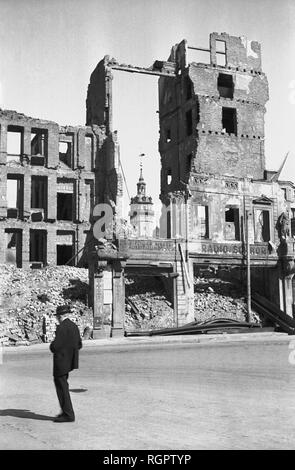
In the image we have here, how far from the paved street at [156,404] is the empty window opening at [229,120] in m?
24.3

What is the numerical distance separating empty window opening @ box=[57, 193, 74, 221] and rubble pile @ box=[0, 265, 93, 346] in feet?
25.6

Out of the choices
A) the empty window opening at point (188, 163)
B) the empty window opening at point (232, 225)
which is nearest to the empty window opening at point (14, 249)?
the empty window opening at point (188, 163)

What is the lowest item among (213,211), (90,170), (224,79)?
(213,211)

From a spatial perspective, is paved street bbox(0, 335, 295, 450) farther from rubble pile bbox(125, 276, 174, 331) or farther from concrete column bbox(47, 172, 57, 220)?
concrete column bbox(47, 172, 57, 220)

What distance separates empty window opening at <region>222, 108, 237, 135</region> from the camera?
123 feet

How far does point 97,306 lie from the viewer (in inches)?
1043

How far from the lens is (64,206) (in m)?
40.0

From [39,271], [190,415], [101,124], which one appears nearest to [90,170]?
[101,124]

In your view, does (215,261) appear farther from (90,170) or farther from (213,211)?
(90,170)

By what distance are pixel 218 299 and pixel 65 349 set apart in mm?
24818

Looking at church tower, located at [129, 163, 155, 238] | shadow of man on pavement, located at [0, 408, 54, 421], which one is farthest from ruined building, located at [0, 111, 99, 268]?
church tower, located at [129, 163, 155, 238]

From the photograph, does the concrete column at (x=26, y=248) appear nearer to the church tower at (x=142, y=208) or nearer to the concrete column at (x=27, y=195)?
the concrete column at (x=27, y=195)

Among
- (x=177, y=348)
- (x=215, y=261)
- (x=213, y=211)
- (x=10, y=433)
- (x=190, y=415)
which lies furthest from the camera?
(x=213, y=211)
